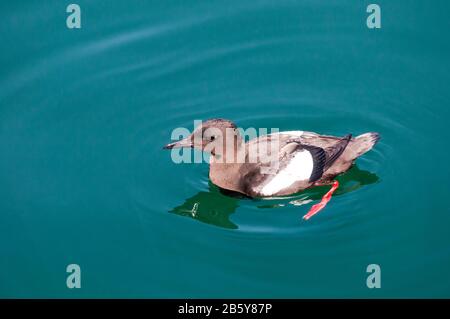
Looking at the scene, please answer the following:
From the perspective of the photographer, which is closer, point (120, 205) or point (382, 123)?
point (120, 205)

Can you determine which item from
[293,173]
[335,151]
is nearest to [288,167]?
[293,173]

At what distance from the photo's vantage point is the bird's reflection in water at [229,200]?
345 inches

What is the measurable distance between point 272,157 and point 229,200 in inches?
27.5

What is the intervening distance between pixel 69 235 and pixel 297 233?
2496mm

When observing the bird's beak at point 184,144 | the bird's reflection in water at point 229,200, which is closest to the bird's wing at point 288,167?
the bird's reflection in water at point 229,200

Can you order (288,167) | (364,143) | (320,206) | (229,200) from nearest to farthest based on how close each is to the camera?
(320,206) < (288,167) < (229,200) < (364,143)

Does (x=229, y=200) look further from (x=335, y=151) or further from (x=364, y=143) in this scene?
(x=364, y=143)

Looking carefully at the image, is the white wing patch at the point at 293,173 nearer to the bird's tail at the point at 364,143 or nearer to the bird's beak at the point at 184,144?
the bird's tail at the point at 364,143

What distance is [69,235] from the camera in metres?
8.69

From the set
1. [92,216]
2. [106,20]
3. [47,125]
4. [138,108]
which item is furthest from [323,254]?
[106,20]

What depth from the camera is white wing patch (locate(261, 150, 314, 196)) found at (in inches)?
350

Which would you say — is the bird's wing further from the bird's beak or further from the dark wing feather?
the bird's beak

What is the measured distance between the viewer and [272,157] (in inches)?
350

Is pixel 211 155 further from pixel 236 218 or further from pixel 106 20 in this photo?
pixel 106 20
